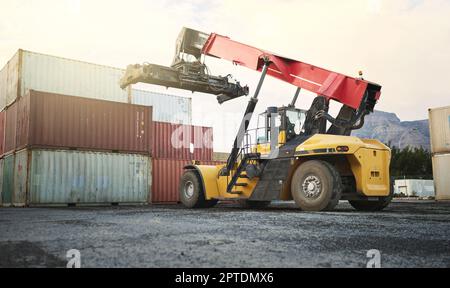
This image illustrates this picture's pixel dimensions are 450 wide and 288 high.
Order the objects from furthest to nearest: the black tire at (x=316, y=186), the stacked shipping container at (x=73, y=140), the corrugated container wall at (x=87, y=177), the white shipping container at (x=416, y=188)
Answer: the white shipping container at (x=416, y=188) → the stacked shipping container at (x=73, y=140) → the corrugated container wall at (x=87, y=177) → the black tire at (x=316, y=186)

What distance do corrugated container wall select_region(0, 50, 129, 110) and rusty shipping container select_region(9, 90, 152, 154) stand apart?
46.3 inches

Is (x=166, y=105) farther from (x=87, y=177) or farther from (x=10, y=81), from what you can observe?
(x=87, y=177)

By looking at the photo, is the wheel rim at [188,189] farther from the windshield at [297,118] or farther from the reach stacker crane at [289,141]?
the windshield at [297,118]

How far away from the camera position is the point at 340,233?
536 centimetres

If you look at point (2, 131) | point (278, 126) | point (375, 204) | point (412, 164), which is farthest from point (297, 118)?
point (412, 164)

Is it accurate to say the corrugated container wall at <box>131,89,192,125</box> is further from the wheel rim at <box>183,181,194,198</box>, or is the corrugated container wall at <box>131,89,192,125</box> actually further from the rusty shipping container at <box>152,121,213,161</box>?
the wheel rim at <box>183,181,194,198</box>

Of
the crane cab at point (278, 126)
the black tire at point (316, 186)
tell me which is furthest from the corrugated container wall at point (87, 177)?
the black tire at point (316, 186)

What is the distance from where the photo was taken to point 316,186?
31.1 ft

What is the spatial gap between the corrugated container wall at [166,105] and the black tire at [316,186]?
16.9 m

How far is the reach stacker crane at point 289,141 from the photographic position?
9.54 meters

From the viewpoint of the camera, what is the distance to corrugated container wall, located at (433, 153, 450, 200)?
21.8 meters

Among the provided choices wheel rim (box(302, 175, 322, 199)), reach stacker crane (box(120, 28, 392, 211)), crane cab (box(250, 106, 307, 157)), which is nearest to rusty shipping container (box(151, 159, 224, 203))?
reach stacker crane (box(120, 28, 392, 211))
